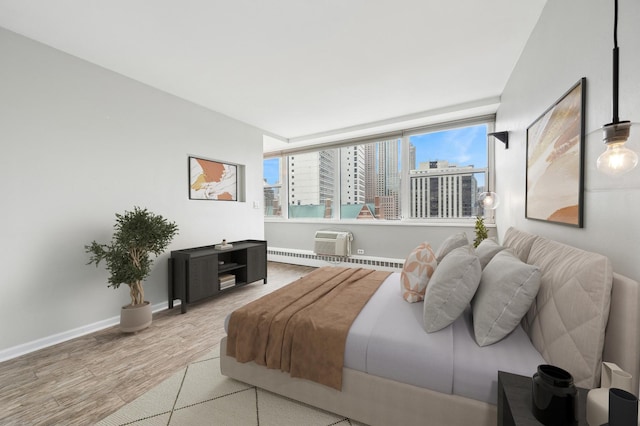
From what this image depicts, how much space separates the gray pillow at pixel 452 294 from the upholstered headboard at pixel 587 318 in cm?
32

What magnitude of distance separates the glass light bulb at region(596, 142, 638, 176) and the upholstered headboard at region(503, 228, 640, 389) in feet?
1.26

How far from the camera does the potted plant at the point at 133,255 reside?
2430mm

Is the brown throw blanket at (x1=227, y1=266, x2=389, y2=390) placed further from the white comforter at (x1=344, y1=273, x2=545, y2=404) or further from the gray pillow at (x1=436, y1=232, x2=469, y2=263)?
the gray pillow at (x1=436, y1=232, x2=469, y2=263)

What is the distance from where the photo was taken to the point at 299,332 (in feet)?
5.06

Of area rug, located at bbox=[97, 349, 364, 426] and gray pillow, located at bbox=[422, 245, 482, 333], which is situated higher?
gray pillow, located at bbox=[422, 245, 482, 333]

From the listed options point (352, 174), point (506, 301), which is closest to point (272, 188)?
point (352, 174)

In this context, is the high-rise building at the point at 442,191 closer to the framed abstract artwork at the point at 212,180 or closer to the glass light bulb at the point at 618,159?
the framed abstract artwork at the point at 212,180

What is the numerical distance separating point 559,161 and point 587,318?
1.06 meters

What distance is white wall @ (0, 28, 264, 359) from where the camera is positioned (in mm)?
2137

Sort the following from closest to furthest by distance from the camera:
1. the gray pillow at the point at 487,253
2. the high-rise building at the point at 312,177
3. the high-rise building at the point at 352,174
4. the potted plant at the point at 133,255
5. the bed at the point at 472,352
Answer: the bed at the point at 472,352 < the gray pillow at the point at 487,253 < the potted plant at the point at 133,255 < the high-rise building at the point at 352,174 < the high-rise building at the point at 312,177

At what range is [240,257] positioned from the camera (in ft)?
12.6

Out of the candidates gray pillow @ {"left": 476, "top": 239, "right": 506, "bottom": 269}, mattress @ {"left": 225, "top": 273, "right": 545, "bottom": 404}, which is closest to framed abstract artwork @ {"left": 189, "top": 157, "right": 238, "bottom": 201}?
mattress @ {"left": 225, "top": 273, "right": 545, "bottom": 404}

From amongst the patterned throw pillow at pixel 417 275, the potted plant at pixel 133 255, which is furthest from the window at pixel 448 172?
the potted plant at pixel 133 255

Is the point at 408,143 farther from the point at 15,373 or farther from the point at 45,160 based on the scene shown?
the point at 15,373
